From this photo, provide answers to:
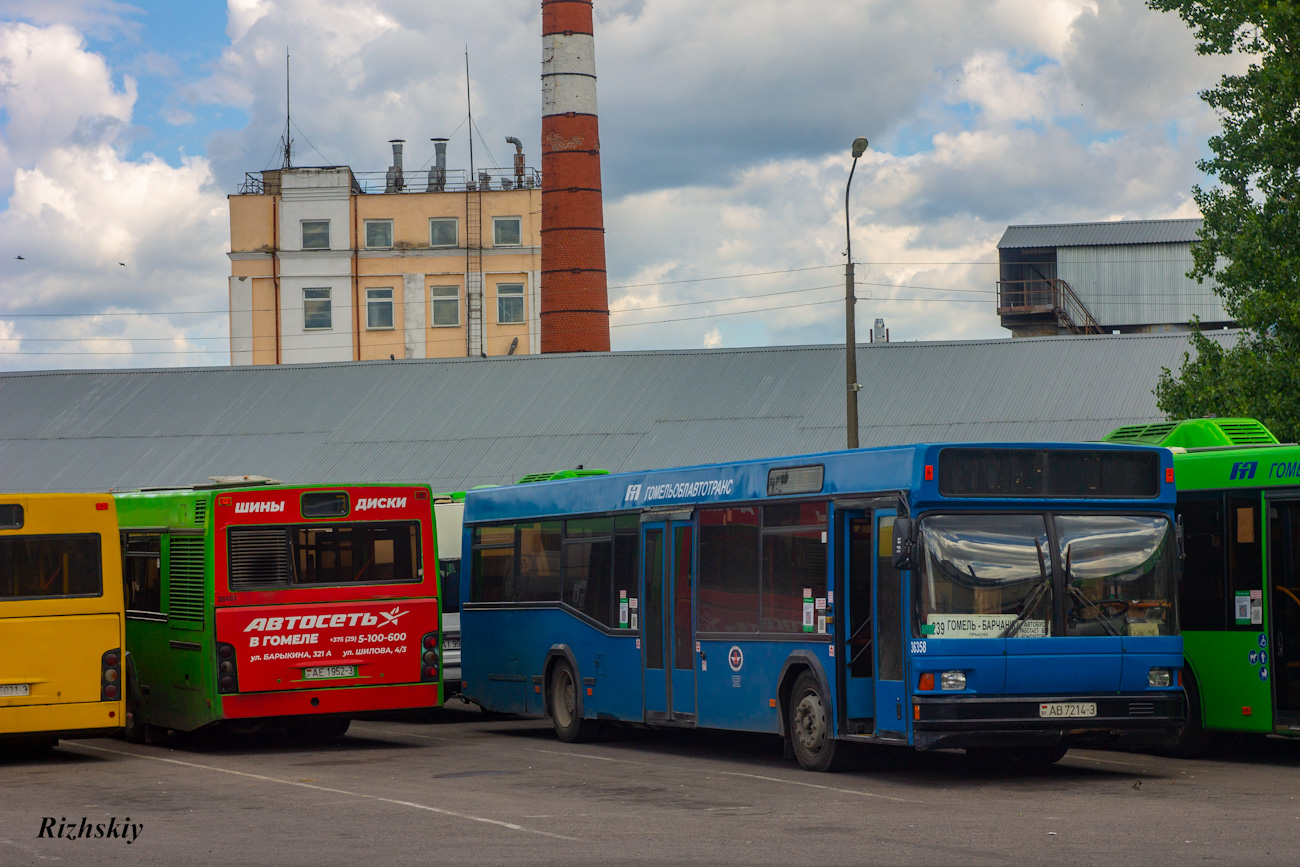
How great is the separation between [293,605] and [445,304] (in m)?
54.8

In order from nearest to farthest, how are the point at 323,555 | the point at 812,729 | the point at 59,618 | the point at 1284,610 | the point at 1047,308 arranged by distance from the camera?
the point at 812,729 → the point at 1284,610 → the point at 59,618 → the point at 323,555 → the point at 1047,308

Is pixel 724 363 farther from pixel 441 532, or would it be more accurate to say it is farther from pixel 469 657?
pixel 469 657

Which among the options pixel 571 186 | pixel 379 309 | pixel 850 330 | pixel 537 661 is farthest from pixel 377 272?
pixel 537 661

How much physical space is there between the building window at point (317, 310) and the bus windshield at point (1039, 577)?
60.1 metres

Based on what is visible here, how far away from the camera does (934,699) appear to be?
11742 millimetres

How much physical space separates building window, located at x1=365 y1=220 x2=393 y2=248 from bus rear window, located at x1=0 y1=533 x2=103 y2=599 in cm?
5613

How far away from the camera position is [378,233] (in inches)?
2773

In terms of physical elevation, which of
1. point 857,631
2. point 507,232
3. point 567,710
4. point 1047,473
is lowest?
point 567,710

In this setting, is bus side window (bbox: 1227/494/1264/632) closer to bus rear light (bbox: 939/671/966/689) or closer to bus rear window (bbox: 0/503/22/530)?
bus rear light (bbox: 939/671/966/689)

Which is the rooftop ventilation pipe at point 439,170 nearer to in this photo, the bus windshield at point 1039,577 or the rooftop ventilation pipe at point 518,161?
the rooftop ventilation pipe at point 518,161

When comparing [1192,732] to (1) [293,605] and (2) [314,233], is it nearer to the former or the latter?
(1) [293,605]

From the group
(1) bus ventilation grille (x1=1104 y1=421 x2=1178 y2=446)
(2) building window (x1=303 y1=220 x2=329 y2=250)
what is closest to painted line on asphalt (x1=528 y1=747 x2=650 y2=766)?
(1) bus ventilation grille (x1=1104 y1=421 x2=1178 y2=446)

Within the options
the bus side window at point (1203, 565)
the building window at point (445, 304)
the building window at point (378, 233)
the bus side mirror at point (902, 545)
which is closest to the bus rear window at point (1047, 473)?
the bus side mirror at point (902, 545)

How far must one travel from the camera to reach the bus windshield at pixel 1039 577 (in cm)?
1186
